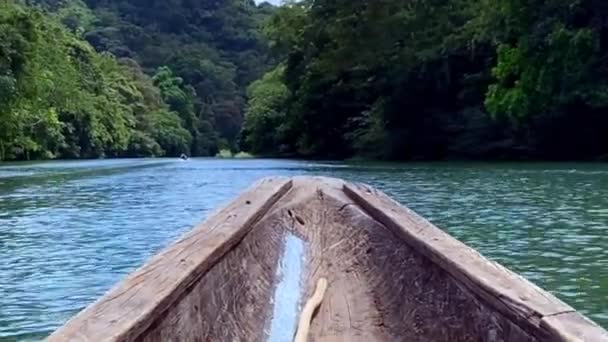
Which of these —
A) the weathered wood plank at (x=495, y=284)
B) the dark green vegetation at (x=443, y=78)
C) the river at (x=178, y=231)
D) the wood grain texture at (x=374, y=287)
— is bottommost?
the river at (x=178, y=231)

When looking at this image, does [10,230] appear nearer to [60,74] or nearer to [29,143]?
[60,74]

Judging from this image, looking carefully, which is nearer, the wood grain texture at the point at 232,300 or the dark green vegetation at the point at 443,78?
the wood grain texture at the point at 232,300

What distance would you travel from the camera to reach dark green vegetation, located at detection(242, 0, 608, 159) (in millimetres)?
25266

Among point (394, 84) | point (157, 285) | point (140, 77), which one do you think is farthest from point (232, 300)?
point (140, 77)

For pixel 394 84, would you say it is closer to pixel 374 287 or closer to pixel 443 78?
pixel 443 78

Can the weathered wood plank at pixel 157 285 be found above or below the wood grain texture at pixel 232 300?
above

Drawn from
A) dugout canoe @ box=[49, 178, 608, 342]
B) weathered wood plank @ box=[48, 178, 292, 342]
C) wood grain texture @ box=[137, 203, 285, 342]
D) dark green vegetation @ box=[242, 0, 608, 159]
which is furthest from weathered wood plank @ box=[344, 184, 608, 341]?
dark green vegetation @ box=[242, 0, 608, 159]

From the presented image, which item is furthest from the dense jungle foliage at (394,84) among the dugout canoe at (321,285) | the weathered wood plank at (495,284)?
the weathered wood plank at (495,284)

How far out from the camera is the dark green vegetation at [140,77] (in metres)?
46.0

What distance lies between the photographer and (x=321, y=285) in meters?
4.10

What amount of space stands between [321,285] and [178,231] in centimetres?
543

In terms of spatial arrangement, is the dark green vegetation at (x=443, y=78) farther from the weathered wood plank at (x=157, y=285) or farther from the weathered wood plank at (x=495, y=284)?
the weathered wood plank at (x=157, y=285)

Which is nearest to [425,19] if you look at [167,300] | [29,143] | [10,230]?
[29,143]

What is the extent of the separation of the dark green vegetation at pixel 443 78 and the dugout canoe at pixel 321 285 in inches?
811
